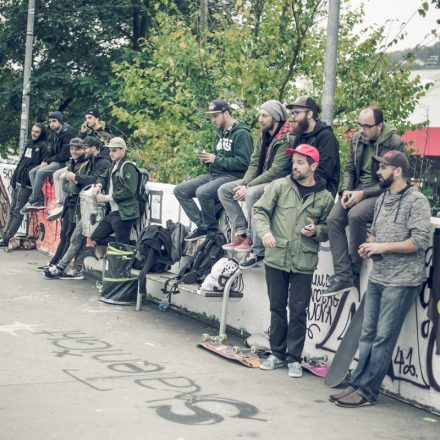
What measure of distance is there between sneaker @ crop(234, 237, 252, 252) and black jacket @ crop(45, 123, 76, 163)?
19.8 feet

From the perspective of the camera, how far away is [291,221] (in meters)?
7.91

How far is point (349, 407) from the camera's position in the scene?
695 centimetres

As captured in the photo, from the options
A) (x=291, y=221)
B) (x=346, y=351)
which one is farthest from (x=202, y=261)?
(x=346, y=351)

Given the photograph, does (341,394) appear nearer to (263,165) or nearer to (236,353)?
(236,353)

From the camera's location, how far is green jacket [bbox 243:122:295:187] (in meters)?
8.64

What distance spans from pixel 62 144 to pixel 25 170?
116 centimetres

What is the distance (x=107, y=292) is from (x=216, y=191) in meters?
2.24

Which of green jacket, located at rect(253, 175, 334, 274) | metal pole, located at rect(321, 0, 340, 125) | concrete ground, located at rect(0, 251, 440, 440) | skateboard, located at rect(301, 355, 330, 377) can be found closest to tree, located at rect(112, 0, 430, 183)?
metal pole, located at rect(321, 0, 340, 125)

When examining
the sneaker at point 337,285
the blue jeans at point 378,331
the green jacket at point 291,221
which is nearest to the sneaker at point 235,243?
the green jacket at point 291,221

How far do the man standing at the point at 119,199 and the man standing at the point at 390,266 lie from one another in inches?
192

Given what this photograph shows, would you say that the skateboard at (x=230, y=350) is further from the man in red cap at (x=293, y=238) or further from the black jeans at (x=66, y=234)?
the black jeans at (x=66, y=234)

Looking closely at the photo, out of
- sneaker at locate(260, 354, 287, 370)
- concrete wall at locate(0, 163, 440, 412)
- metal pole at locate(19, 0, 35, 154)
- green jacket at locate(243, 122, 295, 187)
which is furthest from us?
metal pole at locate(19, 0, 35, 154)

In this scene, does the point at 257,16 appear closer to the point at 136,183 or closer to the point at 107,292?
the point at 136,183

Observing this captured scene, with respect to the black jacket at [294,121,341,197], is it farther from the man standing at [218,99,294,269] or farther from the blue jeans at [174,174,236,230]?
the blue jeans at [174,174,236,230]
